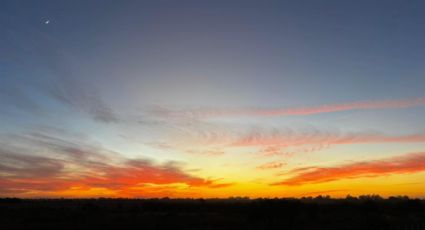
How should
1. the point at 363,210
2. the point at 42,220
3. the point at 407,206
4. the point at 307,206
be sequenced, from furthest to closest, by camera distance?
the point at 407,206 → the point at 363,210 → the point at 307,206 → the point at 42,220

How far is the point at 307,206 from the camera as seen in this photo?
7012cm

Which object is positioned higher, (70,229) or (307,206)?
(307,206)

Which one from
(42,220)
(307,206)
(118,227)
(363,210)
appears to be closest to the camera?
(118,227)

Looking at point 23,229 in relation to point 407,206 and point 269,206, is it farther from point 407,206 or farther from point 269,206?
point 407,206

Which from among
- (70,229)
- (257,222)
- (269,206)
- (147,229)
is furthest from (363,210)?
(70,229)

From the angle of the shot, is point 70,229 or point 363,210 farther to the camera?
point 363,210

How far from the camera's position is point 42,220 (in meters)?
59.3

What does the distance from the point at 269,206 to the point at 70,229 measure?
26.4 meters

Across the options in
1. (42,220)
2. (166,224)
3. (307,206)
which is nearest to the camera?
(166,224)

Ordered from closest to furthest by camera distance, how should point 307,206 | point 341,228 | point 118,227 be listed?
point 341,228 → point 118,227 → point 307,206

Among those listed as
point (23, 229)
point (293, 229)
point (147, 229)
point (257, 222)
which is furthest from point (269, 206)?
point (23, 229)

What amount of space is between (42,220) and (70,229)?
13326 mm

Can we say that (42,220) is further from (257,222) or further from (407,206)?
(407,206)

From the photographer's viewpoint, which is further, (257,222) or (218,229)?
(257,222)
